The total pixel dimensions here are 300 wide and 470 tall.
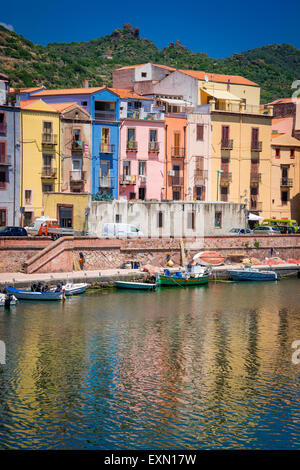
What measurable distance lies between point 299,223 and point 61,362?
49.4 meters

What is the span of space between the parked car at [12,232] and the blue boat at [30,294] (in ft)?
23.6

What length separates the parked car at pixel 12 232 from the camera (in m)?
53.8

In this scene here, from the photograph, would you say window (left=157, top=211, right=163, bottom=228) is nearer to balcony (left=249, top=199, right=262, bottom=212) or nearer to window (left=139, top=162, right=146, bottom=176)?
window (left=139, top=162, right=146, bottom=176)

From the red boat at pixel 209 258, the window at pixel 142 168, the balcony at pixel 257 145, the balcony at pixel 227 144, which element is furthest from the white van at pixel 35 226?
the balcony at pixel 257 145

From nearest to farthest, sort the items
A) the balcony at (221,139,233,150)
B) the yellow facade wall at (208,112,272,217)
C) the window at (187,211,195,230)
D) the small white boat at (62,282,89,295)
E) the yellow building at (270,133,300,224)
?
the small white boat at (62,282,89,295) → the window at (187,211,195,230) → the balcony at (221,139,233,150) → the yellow facade wall at (208,112,272,217) → the yellow building at (270,133,300,224)

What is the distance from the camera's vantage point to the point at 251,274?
202ft

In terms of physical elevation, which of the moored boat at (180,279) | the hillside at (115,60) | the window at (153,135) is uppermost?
the hillside at (115,60)

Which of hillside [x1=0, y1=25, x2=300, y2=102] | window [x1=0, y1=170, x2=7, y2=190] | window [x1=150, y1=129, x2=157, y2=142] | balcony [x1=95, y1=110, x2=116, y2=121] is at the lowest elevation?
window [x1=0, y1=170, x2=7, y2=190]

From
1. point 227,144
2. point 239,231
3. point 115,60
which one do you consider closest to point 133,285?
point 239,231

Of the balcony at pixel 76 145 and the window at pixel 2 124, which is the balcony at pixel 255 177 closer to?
the balcony at pixel 76 145

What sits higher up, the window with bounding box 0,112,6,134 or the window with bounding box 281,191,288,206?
the window with bounding box 0,112,6,134

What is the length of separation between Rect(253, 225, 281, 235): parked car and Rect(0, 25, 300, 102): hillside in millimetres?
41639

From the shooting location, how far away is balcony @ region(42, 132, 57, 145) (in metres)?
63.1

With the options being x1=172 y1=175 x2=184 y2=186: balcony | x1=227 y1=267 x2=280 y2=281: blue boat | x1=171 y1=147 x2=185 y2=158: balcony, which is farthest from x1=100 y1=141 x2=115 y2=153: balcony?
x1=227 y1=267 x2=280 y2=281: blue boat
